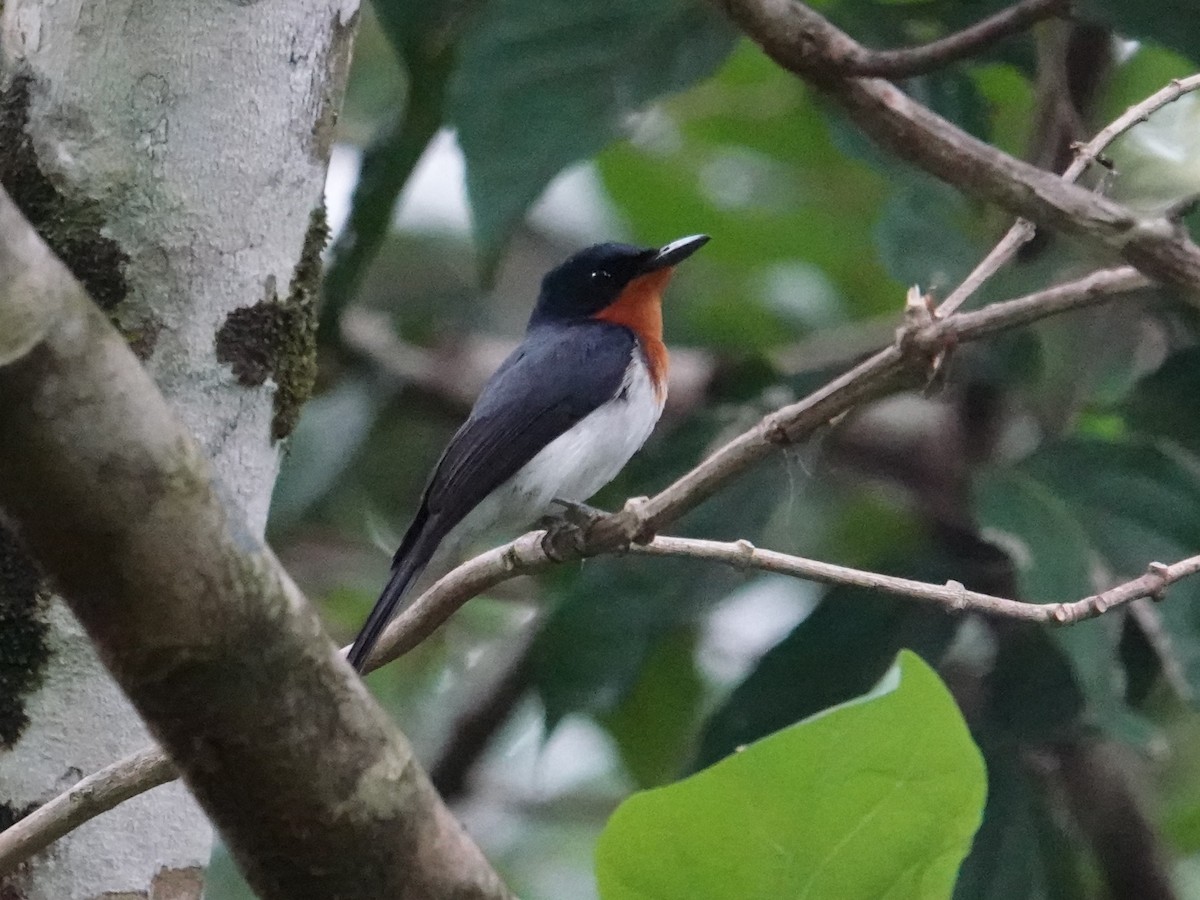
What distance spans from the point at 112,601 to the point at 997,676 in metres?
2.36

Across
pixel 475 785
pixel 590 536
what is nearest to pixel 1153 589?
pixel 590 536

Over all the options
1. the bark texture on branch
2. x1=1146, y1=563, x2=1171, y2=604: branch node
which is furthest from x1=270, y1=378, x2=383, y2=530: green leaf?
the bark texture on branch

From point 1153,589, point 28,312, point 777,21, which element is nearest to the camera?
point 28,312

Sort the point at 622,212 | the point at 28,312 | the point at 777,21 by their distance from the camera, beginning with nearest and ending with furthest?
the point at 28,312 → the point at 777,21 → the point at 622,212

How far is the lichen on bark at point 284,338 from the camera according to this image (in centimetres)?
199

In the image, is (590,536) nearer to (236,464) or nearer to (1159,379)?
(236,464)

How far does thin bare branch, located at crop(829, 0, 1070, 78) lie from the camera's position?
2379 millimetres

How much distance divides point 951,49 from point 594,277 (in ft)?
5.26

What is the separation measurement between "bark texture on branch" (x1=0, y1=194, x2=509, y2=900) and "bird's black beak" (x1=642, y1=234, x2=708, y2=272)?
2.28 meters

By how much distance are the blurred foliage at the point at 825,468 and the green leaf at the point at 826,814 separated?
0.08m

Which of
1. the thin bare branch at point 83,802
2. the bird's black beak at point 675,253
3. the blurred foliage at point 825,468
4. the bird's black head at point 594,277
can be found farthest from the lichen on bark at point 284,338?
the bird's black head at point 594,277

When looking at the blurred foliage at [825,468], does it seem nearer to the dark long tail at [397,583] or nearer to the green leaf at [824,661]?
the green leaf at [824,661]

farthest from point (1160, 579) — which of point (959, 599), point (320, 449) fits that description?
point (320, 449)

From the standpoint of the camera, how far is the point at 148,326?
1952mm
